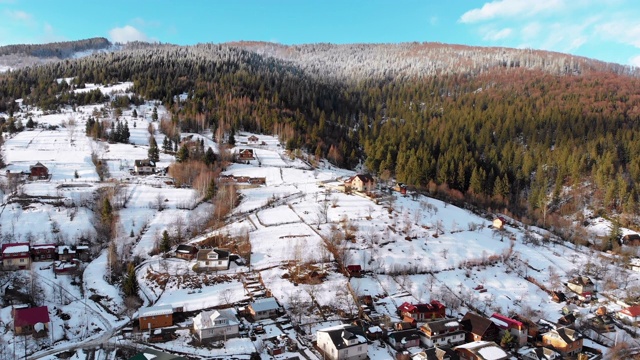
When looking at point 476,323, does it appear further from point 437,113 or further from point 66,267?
point 437,113

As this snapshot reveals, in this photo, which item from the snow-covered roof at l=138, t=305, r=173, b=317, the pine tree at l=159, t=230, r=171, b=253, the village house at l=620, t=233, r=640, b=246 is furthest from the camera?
the village house at l=620, t=233, r=640, b=246

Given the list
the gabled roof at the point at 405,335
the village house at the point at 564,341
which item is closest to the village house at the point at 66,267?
the gabled roof at the point at 405,335

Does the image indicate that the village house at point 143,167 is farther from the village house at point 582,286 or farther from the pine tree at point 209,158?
the village house at point 582,286

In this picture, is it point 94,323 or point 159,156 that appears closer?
point 94,323

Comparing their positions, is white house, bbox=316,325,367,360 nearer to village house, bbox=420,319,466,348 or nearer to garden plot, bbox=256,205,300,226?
village house, bbox=420,319,466,348

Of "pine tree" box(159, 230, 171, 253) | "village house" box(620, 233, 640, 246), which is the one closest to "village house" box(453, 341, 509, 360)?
"pine tree" box(159, 230, 171, 253)

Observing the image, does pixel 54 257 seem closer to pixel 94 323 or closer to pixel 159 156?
pixel 94 323

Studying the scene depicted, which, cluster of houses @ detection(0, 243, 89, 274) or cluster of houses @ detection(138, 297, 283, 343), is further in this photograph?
cluster of houses @ detection(0, 243, 89, 274)

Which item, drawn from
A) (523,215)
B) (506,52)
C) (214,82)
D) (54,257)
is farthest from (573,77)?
(54,257)
